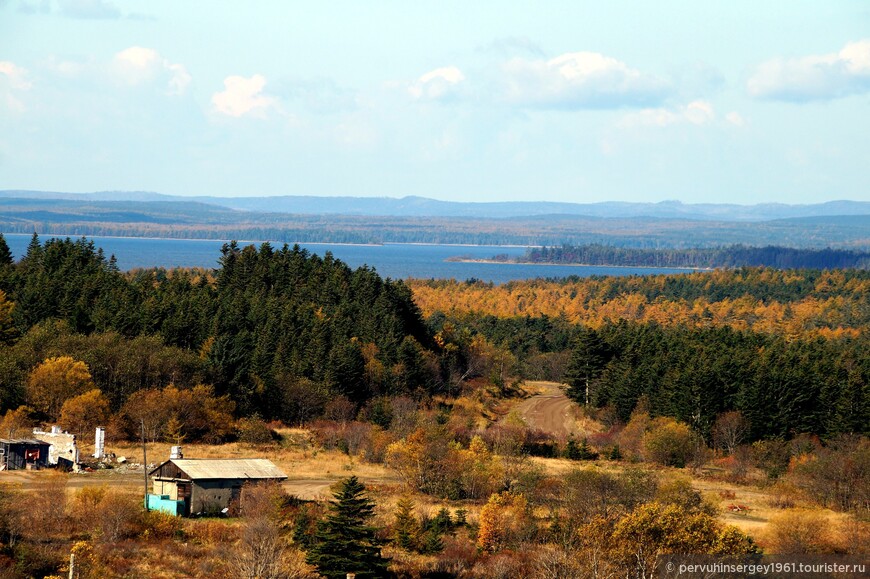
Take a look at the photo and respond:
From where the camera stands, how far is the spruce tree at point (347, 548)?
3378cm

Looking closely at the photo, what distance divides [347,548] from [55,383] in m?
28.8

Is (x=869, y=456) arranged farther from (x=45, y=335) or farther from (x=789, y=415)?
(x=45, y=335)

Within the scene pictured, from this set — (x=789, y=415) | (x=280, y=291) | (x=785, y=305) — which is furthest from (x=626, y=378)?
(x=785, y=305)

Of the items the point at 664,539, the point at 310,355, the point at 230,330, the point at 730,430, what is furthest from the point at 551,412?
the point at 664,539

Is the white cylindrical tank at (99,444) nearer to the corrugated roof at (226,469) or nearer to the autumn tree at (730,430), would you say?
the corrugated roof at (226,469)

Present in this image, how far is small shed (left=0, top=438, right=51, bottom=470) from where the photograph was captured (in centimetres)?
4806

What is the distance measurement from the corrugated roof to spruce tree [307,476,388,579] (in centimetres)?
865

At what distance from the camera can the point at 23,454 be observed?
159 ft

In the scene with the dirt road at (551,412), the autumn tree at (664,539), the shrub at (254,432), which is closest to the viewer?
the autumn tree at (664,539)

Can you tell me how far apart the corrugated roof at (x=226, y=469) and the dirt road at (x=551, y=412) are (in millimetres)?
28357

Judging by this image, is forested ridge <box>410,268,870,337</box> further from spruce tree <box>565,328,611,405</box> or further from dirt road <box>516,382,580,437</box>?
spruce tree <box>565,328,611,405</box>

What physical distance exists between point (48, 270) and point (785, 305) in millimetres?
101233

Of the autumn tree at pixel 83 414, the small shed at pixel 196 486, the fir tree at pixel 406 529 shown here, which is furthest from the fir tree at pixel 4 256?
the fir tree at pixel 406 529

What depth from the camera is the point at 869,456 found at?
51719mm
